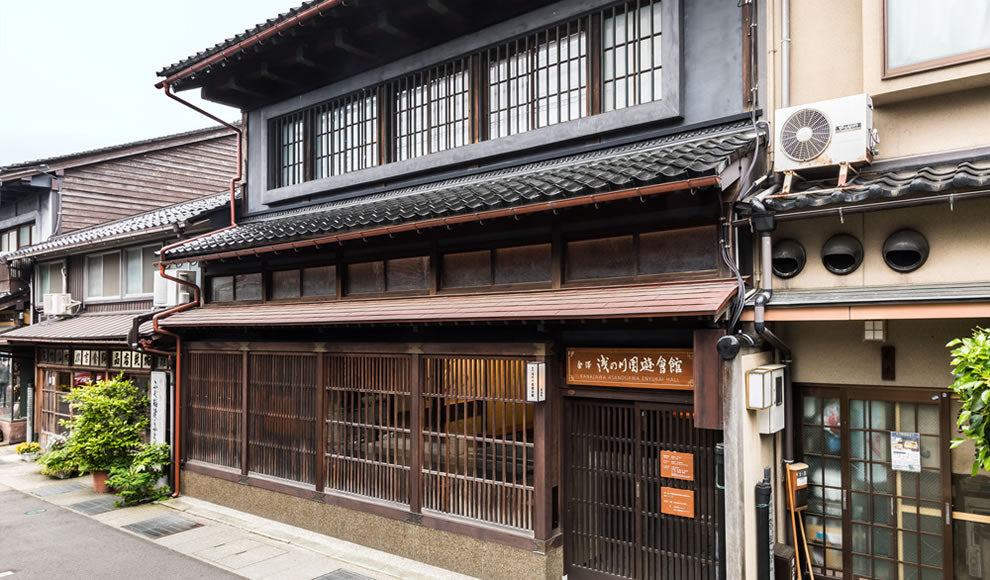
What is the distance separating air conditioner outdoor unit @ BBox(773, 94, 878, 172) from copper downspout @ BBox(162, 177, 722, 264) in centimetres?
126

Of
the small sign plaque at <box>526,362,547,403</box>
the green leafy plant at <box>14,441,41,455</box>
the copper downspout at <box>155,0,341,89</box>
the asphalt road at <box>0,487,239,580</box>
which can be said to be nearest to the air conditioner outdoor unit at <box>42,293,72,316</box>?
the green leafy plant at <box>14,441,41,455</box>

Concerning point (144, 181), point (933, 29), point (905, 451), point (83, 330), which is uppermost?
point (144, 181)

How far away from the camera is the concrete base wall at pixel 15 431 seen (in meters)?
20.7

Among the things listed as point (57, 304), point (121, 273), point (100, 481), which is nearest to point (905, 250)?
point (100, 481)

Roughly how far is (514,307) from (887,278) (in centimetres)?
435

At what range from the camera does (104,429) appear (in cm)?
1399

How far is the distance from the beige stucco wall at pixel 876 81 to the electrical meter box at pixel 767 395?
283cm

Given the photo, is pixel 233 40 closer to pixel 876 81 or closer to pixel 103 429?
pixel 103 429

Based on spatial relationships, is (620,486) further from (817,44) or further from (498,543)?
(817,44)

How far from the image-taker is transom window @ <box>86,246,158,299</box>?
1650cm

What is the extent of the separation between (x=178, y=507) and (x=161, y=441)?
72.3 inches

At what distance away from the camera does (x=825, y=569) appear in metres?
7.63

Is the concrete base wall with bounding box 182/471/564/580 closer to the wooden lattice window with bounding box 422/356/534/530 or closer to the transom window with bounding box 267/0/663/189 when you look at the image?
the wooden lattice window with bounding box 422/356/534/530

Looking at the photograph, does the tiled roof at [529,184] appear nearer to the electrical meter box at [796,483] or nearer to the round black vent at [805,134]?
the round black vent at [805,134]
